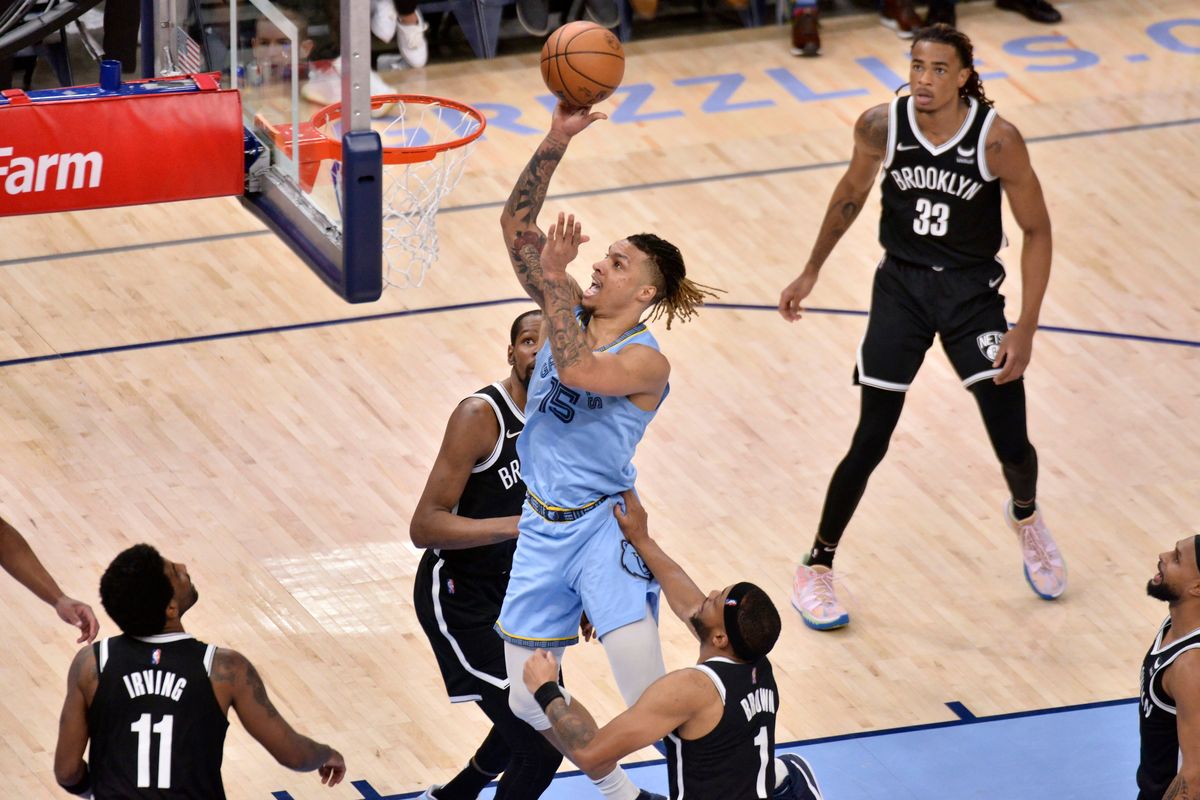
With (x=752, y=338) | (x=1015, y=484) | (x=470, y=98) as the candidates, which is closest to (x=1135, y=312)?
(x=752, y=338)

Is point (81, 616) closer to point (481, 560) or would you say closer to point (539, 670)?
point (481, 560)

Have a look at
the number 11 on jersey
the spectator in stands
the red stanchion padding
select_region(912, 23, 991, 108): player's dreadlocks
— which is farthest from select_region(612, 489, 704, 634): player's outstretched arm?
the spectator in stands

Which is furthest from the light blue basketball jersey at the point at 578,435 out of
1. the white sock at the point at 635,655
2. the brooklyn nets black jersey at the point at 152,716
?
the brooklyn nets black jersey at the point at 152,716

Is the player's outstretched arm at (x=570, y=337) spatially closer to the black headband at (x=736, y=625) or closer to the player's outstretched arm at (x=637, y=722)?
the black headband at (x=736, y=625)

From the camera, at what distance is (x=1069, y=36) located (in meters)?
12.9

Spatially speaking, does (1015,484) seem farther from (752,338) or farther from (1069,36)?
(1069,36)

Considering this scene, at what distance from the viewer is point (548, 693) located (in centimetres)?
505

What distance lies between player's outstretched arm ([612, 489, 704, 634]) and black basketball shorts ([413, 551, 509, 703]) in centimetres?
62

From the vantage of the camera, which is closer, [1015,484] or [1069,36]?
[1015,484]

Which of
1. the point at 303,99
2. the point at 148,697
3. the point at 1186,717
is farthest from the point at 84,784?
the point at 1186,717

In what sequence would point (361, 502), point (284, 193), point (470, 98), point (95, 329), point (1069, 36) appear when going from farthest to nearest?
point (1069, 36) → point (470, 98) → point (95, 329) → point (361, 502) → point (284, 193)

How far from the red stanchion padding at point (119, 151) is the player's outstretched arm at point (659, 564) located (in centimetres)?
174

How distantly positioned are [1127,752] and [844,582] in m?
1.34

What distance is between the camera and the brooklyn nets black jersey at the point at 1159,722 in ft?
16.8
